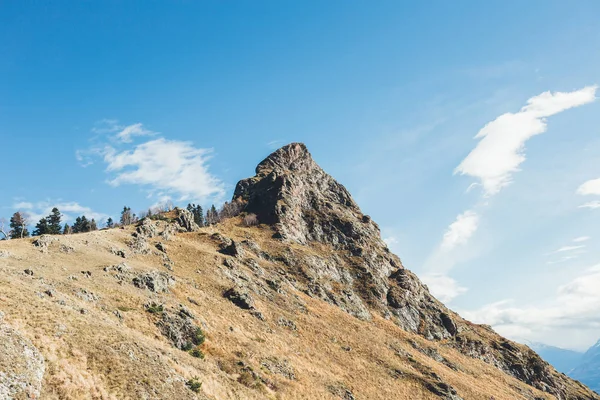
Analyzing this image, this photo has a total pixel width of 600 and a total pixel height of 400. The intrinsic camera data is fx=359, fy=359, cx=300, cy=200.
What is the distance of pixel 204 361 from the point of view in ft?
127

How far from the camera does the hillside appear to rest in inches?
1077

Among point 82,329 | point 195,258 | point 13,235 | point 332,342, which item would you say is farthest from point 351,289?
point 13,235

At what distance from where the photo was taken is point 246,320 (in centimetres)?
5891

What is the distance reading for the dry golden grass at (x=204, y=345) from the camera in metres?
26.8

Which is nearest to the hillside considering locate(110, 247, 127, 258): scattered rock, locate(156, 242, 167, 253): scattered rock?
locate(110, 247, 127, 258): scattered rock

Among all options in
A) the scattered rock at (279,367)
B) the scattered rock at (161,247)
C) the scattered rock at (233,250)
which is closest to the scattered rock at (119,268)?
the scattered rock at (161,247)

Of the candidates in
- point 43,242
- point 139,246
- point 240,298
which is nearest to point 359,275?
point 240,298

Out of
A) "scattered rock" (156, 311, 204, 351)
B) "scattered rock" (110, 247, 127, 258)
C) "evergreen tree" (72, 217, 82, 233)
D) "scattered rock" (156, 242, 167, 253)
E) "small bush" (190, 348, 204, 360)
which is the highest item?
"evergreen tree" (72, 217, 82, 233)

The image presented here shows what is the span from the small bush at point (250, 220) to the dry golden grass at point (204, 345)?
31587 mm

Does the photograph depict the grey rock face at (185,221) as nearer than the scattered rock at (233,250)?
No

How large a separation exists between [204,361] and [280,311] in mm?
33303

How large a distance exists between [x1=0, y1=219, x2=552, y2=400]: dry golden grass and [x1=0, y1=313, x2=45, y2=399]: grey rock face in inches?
28.5

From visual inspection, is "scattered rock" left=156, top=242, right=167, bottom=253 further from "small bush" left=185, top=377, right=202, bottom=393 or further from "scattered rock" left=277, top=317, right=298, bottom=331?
"small bush" left=185, top=377, right=202, bottom=393

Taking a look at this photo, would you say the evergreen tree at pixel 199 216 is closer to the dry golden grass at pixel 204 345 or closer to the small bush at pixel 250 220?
the small bush at pixel 250 220
